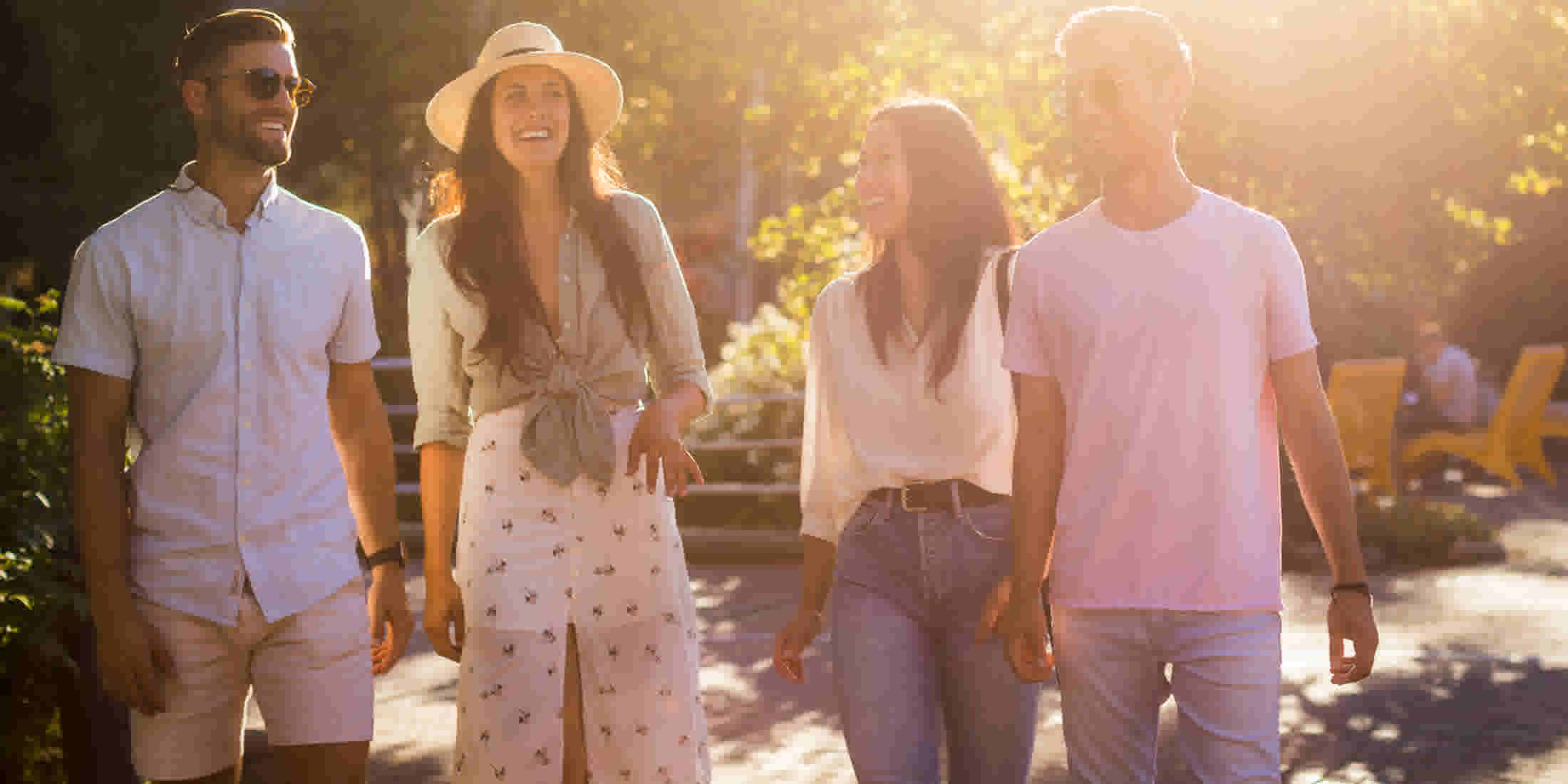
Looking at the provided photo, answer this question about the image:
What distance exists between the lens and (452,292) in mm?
3998

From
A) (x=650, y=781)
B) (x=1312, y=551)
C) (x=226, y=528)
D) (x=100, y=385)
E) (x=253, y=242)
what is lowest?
(x=1312, y=551)

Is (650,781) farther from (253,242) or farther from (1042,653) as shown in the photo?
(253,242)

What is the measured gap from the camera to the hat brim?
407 centimetres

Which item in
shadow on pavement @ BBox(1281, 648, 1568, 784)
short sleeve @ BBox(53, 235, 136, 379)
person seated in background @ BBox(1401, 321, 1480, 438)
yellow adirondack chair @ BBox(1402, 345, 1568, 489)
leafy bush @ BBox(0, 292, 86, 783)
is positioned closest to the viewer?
short sleeve @ BBox(53, 235, 136, 379)

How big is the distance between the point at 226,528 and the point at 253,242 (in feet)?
1.88

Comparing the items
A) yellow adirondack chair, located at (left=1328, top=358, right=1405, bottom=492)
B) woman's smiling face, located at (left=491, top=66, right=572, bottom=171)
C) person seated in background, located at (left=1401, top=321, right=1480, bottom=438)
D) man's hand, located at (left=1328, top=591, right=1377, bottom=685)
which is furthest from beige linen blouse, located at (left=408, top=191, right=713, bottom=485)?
person seated in background, located at (left=1401, top=321, right=1480, bottom=438)

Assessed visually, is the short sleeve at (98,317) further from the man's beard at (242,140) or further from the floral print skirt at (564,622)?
the floral print skirt at (564,622)

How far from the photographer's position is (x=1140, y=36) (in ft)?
11.3

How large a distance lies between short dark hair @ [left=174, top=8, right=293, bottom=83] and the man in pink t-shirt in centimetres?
161

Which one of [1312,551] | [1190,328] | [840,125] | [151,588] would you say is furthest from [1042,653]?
[840,125]

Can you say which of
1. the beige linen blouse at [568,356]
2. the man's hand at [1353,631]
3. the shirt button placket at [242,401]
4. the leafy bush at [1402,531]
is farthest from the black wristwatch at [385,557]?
the leafy bush at [1402,531]

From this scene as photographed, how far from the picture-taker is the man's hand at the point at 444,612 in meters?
3.93

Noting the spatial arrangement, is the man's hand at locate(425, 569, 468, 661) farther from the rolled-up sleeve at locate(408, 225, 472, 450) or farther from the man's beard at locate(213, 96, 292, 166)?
the man's beard at locate(213, 96, 292, 166)

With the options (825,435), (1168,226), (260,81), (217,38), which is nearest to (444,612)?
(825,435)
